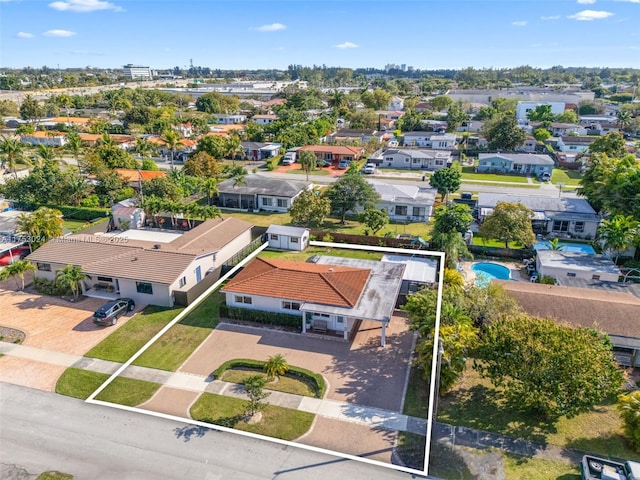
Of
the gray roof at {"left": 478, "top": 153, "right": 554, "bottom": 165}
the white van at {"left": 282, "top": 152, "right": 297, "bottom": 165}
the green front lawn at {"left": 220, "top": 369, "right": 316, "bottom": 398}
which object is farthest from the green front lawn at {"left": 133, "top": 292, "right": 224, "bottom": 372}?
the gray roof at {"left": 478, "top": 153, "right": 554, "bottom": 165}

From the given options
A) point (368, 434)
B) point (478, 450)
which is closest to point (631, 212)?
point (478, 450)

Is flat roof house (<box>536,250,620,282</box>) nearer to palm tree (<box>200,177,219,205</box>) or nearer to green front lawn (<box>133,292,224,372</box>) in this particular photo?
green front lawn (<box>133,292,224,372</box>)

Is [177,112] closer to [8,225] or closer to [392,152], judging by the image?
[392,152]

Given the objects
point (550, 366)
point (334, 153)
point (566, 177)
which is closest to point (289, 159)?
point (334, 153)

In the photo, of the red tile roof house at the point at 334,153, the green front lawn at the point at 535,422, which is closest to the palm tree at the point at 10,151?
the red tile roof house at the point at 334,153

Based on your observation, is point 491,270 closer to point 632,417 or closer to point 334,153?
point 632,417

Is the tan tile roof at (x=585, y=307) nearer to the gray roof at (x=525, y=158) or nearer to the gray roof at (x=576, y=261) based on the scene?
the gray roof at (x=576, y=261)
